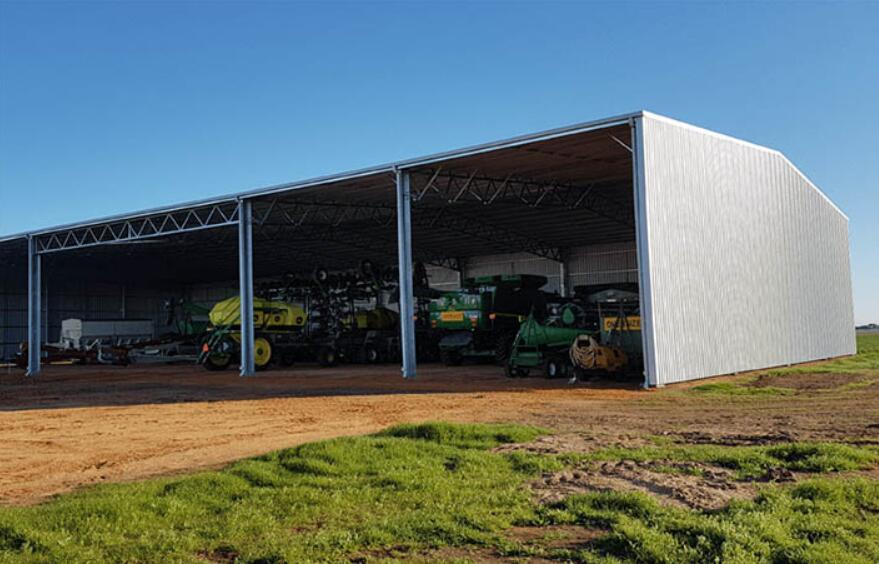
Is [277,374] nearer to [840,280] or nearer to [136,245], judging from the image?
[136,245]

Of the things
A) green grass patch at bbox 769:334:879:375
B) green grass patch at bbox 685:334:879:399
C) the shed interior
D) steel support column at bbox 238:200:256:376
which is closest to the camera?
green grass patch at bbox 685:334:879:399

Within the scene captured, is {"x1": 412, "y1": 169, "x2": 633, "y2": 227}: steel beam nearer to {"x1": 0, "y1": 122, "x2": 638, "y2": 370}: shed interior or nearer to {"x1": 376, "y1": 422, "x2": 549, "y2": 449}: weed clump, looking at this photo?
{"x1": 0, "y1": 122, "x2": 638, "y2": 370}: shed interior

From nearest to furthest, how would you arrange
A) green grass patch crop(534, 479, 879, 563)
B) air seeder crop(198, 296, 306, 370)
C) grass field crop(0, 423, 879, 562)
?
green grass patch crop(534, 479, 879, 563) < grass field crop(0, 423, 879, 562) < air seeder crop(198, 296, 306, 370)

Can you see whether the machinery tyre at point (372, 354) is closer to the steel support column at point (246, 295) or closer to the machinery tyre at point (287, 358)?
the machinery tyre at point (287, 358)

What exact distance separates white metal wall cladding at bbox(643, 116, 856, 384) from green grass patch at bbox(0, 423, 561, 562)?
34.8 ft

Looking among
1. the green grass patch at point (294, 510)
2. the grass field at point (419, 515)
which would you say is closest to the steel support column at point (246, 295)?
the green grass patch at point (294, 510)

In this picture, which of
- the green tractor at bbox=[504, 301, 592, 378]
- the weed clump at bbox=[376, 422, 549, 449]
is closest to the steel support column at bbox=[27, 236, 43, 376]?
the green tractor at bbox=[504, 301, 592, 378]

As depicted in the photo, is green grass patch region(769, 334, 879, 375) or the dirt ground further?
green grass patch region(769, 334, 879, 375)

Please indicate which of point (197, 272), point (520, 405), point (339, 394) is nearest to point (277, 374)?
point (339, 394)

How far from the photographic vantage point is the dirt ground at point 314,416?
9.89m

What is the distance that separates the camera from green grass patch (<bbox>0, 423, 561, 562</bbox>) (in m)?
5.61

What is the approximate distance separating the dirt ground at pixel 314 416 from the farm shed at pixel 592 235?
303 cm

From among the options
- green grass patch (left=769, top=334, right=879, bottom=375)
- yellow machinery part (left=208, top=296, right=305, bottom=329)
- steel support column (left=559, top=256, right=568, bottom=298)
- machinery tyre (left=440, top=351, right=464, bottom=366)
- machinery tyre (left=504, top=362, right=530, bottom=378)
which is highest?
steel support column (left=559, top=256, right=568, bottom=298)

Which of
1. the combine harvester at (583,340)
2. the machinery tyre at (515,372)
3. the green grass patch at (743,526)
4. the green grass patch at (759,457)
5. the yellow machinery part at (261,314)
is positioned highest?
the yellow machinery part at (261,314)
